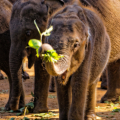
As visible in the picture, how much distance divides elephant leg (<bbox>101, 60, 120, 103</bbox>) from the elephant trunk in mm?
2872

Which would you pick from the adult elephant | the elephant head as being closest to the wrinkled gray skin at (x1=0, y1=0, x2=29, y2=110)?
the adult elephant

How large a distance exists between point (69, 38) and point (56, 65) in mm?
421

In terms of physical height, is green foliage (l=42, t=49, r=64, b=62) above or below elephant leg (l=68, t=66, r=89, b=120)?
above

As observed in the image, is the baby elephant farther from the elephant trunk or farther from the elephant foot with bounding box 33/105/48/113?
the elephant foot with bounding box 33/105/48/113

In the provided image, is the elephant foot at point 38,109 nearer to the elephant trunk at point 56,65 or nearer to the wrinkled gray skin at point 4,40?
the wrinkled gray skin at point 4,40

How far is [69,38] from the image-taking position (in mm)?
3133

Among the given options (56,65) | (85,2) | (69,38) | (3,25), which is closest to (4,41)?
(3,25)

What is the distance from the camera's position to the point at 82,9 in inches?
141

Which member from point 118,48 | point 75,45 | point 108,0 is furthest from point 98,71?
point 108,0

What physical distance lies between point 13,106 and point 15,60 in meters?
0.66

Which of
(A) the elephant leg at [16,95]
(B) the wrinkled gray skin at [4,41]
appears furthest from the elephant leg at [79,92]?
(B) the wrinkled gray skin at [4,41]

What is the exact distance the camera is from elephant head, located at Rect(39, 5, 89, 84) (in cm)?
306

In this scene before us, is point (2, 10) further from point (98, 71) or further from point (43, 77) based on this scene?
point (98, 71)

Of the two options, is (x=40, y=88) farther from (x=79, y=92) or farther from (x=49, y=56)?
(x=49, y=56)
